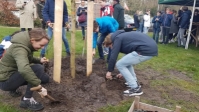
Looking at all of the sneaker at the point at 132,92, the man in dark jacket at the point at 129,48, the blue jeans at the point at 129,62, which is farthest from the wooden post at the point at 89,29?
the sneaker at the point at 132,92

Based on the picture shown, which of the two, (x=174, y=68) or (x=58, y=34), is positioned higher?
(x=58, y=34)

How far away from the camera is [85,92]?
172 inches

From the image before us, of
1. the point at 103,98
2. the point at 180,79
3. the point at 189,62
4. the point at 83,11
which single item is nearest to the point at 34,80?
the point at 103,98

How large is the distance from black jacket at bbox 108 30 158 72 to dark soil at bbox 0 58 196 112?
532 millimetres

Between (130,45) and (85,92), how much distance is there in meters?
1.17

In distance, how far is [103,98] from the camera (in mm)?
4203

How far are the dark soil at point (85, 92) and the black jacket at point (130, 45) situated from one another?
1.75 ft

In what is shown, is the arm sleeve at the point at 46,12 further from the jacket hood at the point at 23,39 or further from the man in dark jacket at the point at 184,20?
the man in dark jacket at the point at 184,20

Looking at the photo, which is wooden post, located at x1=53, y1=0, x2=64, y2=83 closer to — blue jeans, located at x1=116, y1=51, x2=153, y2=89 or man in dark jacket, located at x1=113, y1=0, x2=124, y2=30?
blue jeans, located at x1=116, y1=51, x2=153, y2=89

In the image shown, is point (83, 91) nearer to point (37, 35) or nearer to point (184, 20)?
point (37, 35)

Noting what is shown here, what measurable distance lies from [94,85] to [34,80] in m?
1.66

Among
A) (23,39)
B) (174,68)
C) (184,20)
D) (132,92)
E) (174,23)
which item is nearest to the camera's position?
(23,39)

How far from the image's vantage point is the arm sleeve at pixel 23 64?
2.97m

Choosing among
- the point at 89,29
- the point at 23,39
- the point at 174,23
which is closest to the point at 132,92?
the point at 89,29
